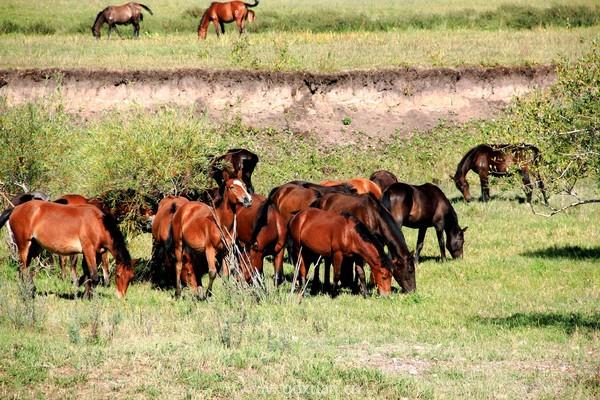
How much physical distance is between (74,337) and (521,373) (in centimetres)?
596

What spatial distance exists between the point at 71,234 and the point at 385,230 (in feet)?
18.0

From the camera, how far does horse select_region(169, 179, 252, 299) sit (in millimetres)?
18922

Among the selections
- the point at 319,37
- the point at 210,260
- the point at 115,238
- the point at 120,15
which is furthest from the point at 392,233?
the point at 120,15

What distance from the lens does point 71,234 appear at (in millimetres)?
18484

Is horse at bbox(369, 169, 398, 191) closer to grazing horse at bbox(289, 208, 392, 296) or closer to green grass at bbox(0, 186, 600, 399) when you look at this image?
green grass at bbox(0, 186, 600, 399)

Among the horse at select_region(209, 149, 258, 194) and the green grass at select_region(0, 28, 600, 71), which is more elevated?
the green grass at select_region(0, 28, 600, 71)

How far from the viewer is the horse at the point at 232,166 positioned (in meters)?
23.2

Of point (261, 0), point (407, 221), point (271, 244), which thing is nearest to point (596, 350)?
point (271, 244)

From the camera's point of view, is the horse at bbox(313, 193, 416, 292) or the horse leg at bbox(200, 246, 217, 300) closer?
the horse leg at bbox(200, 246, 217, 300)

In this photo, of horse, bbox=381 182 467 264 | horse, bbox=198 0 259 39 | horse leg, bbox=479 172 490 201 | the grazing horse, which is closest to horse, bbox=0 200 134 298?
the grazing horse

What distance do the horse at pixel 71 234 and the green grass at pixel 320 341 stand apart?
48 cm

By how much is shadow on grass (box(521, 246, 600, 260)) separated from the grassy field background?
492 inches

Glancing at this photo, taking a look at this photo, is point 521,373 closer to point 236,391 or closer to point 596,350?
point 596,350

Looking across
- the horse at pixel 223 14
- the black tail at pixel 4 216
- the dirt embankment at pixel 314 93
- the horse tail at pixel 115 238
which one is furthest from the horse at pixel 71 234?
the horse at pixel 223 14
